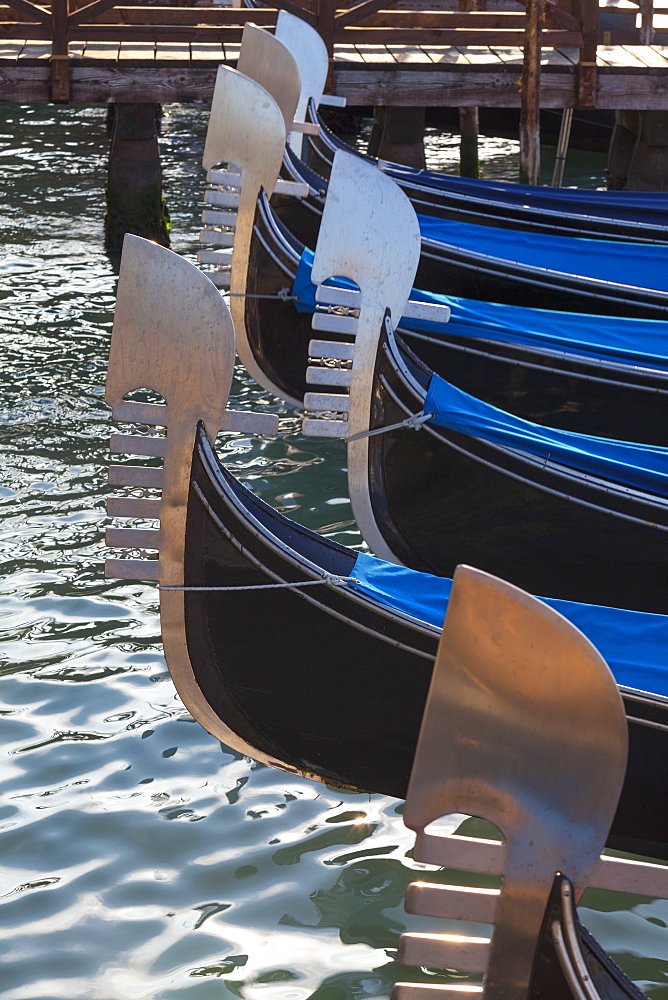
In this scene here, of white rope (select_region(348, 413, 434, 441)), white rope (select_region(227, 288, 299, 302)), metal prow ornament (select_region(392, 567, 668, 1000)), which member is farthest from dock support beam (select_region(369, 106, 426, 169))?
metal prow ornament (select_region(392, 567, 668, 1000))

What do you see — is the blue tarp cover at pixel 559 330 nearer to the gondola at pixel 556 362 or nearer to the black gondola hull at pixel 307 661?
the gondola at pixel 556 362

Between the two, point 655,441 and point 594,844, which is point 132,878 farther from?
point 655,441

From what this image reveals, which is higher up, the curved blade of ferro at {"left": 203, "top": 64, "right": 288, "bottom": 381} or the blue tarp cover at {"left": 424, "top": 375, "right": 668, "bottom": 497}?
the curved blade of ferro at {"left": 203, "top": 64, "right": 288, "bottom": 381}

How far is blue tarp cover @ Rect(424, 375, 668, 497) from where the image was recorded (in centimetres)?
351

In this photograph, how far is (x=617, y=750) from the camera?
5.20 feet

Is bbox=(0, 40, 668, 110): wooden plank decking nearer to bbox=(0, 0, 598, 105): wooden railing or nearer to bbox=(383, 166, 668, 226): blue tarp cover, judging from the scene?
bbox=(0, 0, 598, 105): wooden railing

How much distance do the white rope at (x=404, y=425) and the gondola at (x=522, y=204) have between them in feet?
7.64

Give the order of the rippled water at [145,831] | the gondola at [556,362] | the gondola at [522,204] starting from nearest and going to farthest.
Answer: the rippled water at [145,831]
the gondola at [556,362]
the gondola at [522,204]

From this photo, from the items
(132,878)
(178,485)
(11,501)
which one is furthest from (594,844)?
(11,501)

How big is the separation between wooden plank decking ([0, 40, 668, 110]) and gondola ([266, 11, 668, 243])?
1.11 meters

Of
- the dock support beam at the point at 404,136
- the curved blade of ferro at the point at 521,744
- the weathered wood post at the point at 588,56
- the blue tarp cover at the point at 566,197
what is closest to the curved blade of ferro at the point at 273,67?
the blue tarp cover at the point at 566,197

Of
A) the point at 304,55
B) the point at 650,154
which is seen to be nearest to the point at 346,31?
the point at 304,55

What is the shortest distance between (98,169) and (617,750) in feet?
29.1

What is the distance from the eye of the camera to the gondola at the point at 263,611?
8.75ft
